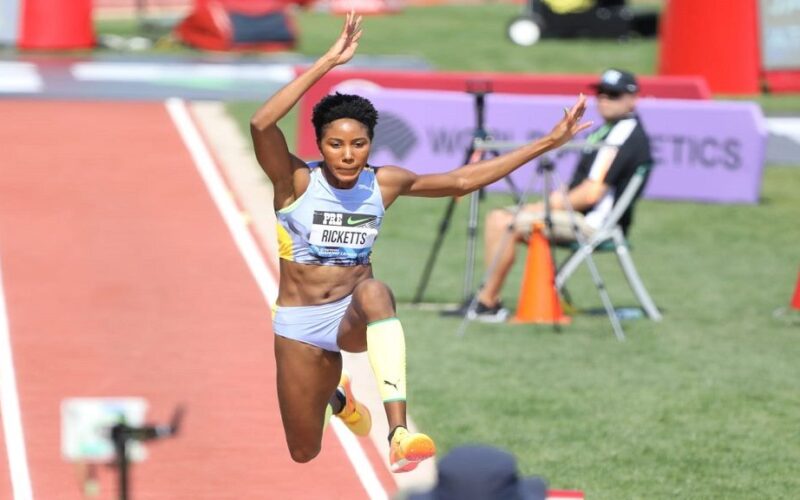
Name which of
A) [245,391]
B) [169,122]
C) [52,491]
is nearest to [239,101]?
[169,122]

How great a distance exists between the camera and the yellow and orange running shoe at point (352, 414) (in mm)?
9141

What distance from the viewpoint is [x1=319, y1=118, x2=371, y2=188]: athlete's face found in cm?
780

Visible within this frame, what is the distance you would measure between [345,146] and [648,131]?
1115 centimetres

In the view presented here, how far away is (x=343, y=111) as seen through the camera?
7805mm

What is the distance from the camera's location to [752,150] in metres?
18.5

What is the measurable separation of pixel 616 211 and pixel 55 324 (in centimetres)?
444

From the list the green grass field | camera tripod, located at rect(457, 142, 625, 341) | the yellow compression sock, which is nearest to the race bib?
the yellow compression sock

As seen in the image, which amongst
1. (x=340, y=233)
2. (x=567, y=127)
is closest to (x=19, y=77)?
(x=340, y=233)

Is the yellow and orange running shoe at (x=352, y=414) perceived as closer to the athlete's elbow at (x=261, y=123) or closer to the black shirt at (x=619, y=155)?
the athlete's elbow at (x=261, y=123)

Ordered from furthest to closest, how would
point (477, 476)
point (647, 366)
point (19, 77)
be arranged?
point (19, 77)
point (647, 366)
point (477, 476)

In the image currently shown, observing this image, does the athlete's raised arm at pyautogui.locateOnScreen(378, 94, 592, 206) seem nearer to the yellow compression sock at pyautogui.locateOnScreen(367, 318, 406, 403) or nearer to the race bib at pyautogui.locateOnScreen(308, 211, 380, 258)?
the race bib at pyautogui.locateOnScreen(308, 211, 380, 258)

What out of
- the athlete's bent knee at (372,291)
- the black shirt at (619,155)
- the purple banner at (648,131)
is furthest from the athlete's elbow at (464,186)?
the purple banner at (648,131)

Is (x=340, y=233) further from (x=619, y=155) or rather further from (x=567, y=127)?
(x=619, y=155)

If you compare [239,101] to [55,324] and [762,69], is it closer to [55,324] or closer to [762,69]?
[762,69]
